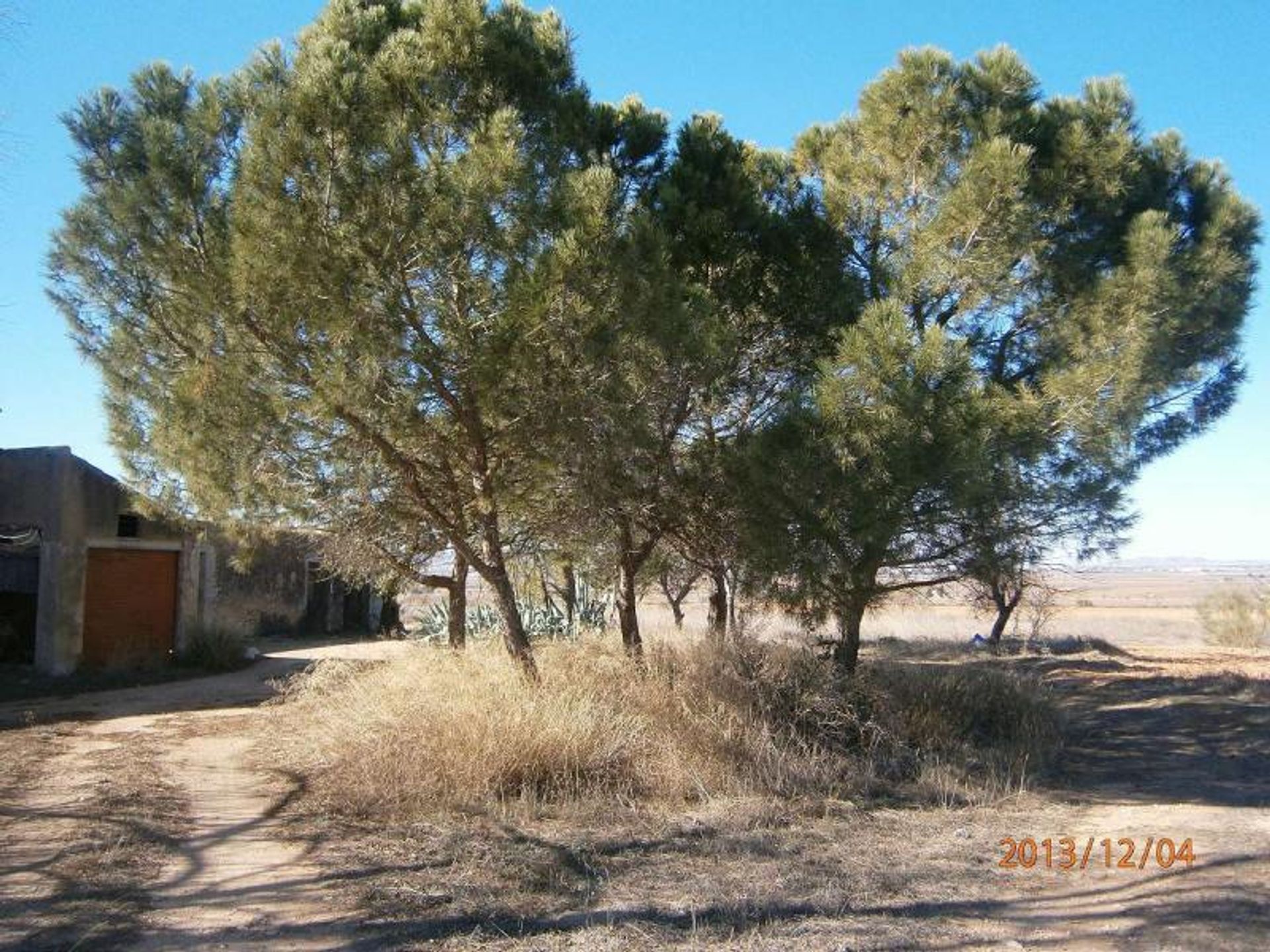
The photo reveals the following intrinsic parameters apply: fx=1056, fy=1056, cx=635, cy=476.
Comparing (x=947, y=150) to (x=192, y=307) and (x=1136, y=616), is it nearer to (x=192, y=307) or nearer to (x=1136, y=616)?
(x=192, y=307)

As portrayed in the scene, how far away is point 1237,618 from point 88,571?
93.3ft

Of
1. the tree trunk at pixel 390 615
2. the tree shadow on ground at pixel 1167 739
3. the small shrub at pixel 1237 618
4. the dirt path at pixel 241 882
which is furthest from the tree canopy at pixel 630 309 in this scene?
the small shrub at pixel 1237 618

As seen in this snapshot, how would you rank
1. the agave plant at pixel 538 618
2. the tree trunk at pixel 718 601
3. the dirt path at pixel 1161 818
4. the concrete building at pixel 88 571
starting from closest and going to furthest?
1. the dirt path at pixel 1161 818
2. the tree trunk at pixel 718 601
3. the concrete building at pixel 88 571
4. the agave plant at pixel 538 618

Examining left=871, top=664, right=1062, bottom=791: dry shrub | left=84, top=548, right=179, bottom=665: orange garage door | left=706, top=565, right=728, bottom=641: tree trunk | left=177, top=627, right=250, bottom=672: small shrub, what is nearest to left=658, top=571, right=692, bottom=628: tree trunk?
left=706, top=565, right=728, bottom=641: tree trunk

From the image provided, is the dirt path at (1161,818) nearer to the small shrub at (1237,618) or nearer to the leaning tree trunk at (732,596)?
the leaning tree trunk at (732,596)

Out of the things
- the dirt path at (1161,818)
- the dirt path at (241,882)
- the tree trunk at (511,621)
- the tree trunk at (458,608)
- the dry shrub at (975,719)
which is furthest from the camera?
the tree trunk at (458,608)

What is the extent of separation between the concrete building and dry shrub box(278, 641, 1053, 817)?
5.43 meters

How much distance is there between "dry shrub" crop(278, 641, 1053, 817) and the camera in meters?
8.00

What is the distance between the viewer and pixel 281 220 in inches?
313

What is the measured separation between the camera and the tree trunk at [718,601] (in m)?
11.8

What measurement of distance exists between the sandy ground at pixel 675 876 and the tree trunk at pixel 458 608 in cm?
265

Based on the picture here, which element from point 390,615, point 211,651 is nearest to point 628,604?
point 211,651

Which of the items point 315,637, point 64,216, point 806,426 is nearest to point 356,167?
point 64,216

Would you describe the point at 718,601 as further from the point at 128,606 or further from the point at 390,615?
the point at 390,615
